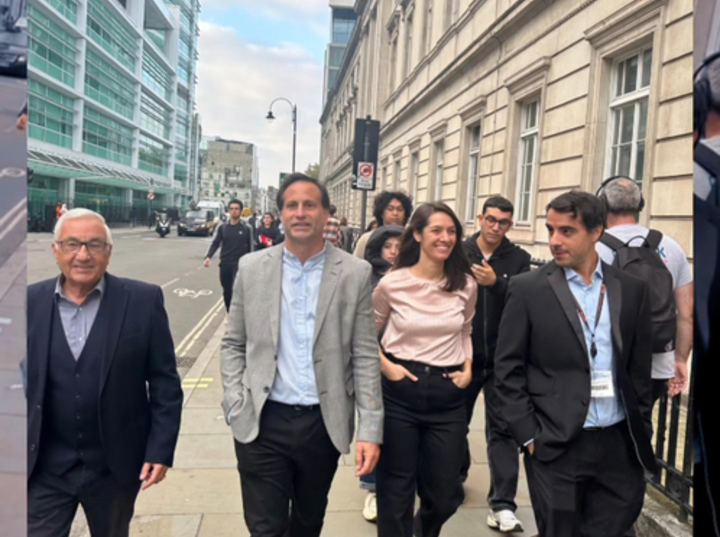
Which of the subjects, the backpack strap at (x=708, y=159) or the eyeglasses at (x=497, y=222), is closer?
the backpack strap at (x=708, y=159)

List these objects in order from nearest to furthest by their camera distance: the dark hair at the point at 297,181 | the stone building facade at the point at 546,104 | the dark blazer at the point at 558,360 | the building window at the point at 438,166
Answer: the dark blazer at the point at 558,360 → the dark hair at the point at 297,181 → the stone building facade at the point at 546,104 → the building window at the point at 438,166

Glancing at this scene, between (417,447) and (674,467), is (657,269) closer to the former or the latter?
(674,467)

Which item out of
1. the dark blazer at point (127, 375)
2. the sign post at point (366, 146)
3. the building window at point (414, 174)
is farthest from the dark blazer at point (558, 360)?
the building window at point (414, 174)

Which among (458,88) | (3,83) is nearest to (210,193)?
(458,88)

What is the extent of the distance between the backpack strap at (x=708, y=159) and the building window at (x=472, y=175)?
14.3m

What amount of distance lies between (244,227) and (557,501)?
816cm

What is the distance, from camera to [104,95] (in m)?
2.74

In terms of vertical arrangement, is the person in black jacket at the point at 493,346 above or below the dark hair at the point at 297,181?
below

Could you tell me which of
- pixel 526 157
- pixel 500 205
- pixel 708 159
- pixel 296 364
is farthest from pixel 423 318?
pixel 526 157

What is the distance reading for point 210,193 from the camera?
101 meters

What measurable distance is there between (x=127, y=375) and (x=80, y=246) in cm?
54

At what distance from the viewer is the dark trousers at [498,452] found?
3568mm

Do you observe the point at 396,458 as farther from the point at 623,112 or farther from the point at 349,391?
the point at 623,112

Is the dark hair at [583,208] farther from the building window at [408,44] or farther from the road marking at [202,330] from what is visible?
Result: the building window at [408,44]
